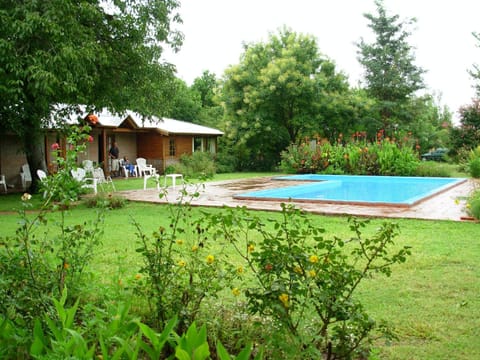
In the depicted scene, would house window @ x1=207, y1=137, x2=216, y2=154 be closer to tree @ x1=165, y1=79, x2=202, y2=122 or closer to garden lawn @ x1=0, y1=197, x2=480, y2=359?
tree @ x1=165, y1=79, x2=202, y2=122

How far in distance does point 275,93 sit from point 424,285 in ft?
72.1

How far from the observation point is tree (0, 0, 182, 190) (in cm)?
1009

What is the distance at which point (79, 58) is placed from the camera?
10477 millimetres

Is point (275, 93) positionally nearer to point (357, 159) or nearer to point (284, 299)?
point (357, 159)

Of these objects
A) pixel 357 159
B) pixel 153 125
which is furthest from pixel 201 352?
pixel 153 125

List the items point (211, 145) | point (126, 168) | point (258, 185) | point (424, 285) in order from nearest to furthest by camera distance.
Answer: point (424, 285) < point (258, 185) < point (126, 168) < point (211, 145)

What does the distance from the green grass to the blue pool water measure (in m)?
3.56

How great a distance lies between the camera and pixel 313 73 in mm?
27266

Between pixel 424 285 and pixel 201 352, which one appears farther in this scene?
pixel 424 285

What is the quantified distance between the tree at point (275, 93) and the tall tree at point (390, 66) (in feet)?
15.6

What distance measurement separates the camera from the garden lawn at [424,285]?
3328 millimetres

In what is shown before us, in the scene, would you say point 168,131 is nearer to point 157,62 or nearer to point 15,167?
point 15,167

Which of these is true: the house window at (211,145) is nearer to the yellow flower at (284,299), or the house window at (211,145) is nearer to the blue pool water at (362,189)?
the blue pool water at (362,189)

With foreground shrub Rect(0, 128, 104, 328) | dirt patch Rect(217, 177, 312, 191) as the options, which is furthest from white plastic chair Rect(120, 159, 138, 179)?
foreground shrub Rect(0, 128, 104, 328)
